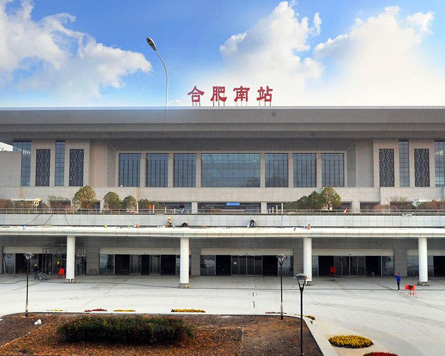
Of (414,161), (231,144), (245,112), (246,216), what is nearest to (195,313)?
(246,216)

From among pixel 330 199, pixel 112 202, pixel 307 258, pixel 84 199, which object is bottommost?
Answer: pixel 307 258

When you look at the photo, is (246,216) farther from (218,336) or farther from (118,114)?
(118,114)

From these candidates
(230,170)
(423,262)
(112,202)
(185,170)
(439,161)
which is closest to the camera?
(423,262)

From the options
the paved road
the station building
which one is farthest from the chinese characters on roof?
the paved road

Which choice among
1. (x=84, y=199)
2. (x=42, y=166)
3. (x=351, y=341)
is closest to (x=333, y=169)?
(x=84, y=199)

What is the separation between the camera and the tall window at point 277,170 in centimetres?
8419

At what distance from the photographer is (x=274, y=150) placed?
84.6 metres

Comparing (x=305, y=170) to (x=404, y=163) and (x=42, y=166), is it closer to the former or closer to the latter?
(x=404, y=163)

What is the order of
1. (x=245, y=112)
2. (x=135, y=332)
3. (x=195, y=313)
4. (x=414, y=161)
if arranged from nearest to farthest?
(x=135, y=332) → (x=195, y=313) → (x=245, y=112) → (x=414, y=161)

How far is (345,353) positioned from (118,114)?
6468 centimetres

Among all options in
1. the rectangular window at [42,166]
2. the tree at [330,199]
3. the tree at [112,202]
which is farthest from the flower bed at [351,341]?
the rectangular window at [42,166]

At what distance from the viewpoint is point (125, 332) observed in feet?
63.2

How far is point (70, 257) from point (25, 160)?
53061mm

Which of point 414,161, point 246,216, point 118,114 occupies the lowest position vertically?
point 246,216
